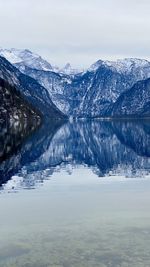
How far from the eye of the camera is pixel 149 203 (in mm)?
53688

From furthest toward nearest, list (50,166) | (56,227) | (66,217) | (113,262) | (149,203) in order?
(50,166), (149,203), (66,217), (56,227), (113,262)

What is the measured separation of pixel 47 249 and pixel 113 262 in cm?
557

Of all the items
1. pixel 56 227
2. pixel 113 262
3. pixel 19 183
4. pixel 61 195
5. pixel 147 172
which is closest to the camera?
pixel 113 262

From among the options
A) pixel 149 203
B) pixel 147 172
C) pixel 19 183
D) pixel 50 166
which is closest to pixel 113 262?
pixel 149 203

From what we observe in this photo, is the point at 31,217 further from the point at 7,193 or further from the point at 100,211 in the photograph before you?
the point at 7,193

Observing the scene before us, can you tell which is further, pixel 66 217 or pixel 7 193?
pixel 7 193

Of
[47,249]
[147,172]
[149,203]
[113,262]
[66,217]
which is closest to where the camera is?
[113,262]

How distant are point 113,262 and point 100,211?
1720 cm

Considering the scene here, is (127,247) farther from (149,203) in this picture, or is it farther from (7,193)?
(7,193)

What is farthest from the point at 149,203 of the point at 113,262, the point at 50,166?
the point at 50,166

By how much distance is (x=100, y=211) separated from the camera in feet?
161

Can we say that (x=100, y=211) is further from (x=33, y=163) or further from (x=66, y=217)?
(x=33, y=163)

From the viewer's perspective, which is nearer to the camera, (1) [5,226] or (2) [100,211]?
(1) [5,226]

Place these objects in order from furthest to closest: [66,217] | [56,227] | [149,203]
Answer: [149,203] → [66,217] → [56,227]
